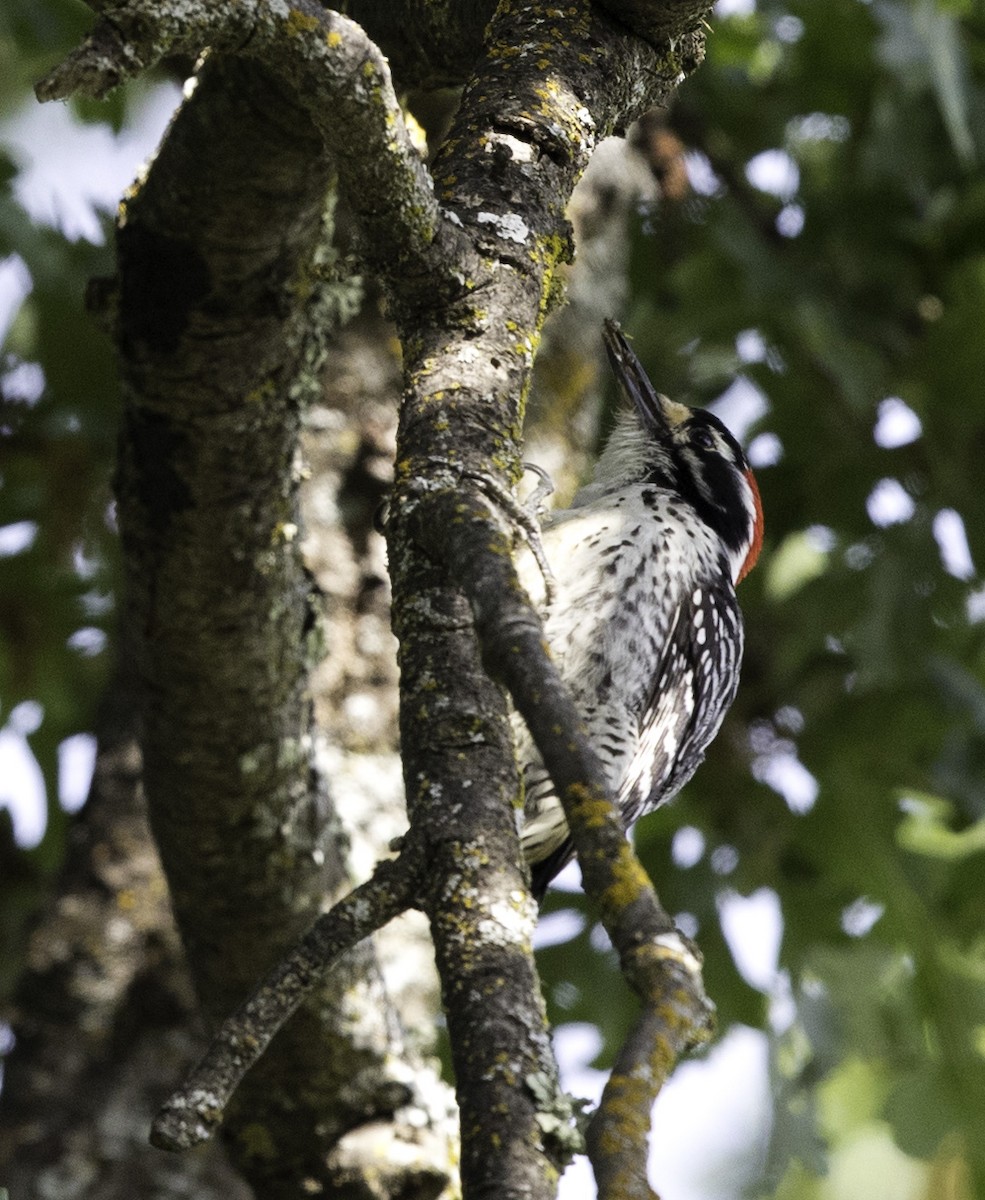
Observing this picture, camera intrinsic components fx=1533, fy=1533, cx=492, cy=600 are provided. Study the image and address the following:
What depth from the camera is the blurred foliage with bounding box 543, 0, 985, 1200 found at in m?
4.43

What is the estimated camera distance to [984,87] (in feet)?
15.2

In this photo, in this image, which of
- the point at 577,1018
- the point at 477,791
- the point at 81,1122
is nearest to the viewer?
the point at 477,791

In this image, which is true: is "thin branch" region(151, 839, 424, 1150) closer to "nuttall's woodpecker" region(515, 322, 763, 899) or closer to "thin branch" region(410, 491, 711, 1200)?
"thin branch" region(410, 491, 711, 1200)

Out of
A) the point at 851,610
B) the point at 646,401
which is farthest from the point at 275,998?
the point at 851,610

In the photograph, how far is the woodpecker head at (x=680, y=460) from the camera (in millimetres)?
4102

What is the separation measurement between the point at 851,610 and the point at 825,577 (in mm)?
158

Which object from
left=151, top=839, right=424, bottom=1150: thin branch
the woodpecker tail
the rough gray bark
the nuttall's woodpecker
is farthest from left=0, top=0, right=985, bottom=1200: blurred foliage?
left=151, top=839, right=424, bottom=1150: thin branch

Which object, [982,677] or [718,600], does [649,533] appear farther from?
[982,677]

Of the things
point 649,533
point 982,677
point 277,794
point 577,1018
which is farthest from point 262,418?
point 982,677

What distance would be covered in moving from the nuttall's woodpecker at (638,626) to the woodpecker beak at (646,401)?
0.10 meters

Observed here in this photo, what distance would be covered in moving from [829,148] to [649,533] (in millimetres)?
2477

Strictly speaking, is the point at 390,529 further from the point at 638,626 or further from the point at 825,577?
the point at 825,577

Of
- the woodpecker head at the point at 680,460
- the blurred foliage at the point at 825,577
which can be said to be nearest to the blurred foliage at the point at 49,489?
the blurred foliage at the point at 825,577

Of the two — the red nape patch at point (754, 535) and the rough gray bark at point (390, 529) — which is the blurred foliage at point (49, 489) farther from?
the red nape patch at point (754, 535)
